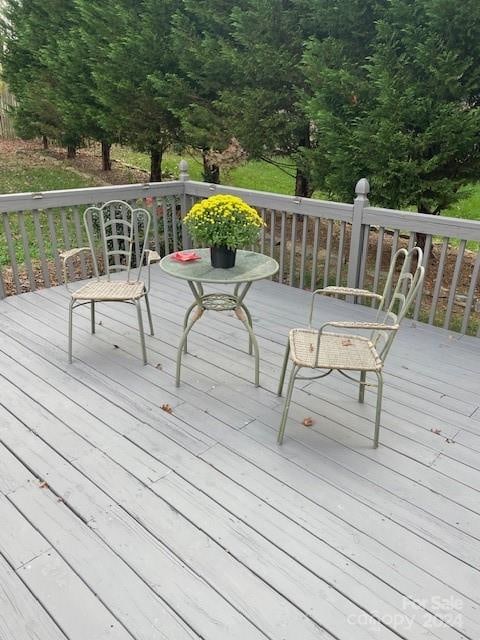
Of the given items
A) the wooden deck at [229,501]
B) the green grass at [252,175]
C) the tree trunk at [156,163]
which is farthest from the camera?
the green grass at [252,175]

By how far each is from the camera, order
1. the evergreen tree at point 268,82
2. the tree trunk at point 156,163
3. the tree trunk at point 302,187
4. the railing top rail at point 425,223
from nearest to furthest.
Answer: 1. the railing top rail at point 425,223
2. the evergreen tree at point 268,82
3. the tree trunk at point 302,187
4. the tree trunk at point 156,163

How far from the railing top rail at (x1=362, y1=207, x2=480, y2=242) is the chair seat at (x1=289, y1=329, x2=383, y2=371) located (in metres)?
1.31

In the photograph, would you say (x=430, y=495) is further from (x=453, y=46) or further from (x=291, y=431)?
(x=453, y=46)

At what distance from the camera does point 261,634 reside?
53.3 inches

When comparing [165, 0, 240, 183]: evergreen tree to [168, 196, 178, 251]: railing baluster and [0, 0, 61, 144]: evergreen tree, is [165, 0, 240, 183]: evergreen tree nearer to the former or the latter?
[168, 196, 178, 251]: railing baluster

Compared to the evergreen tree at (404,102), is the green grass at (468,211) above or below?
below

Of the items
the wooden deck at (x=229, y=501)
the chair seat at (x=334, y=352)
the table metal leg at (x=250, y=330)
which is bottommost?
the wooden deck at (x=229, y=501)

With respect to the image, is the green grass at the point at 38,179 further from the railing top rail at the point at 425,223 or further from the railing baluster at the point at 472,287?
the railing baluster at the point at 472,287

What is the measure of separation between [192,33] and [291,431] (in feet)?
16.1

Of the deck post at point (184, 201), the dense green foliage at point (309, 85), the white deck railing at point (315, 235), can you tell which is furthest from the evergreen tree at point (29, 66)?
the deck post at point (184, 201)

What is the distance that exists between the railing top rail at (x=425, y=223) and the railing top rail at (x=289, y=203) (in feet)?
0.68

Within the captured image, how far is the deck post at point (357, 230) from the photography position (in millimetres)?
3564

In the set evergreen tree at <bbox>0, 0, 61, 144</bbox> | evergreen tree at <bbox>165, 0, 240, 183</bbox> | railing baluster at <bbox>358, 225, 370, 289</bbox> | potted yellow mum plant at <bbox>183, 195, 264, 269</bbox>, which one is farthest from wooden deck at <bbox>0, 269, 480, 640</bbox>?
evergreen tree at <bbox>0, 0, 61, 144</bbox>

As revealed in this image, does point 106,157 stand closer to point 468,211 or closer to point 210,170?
point 210,170
